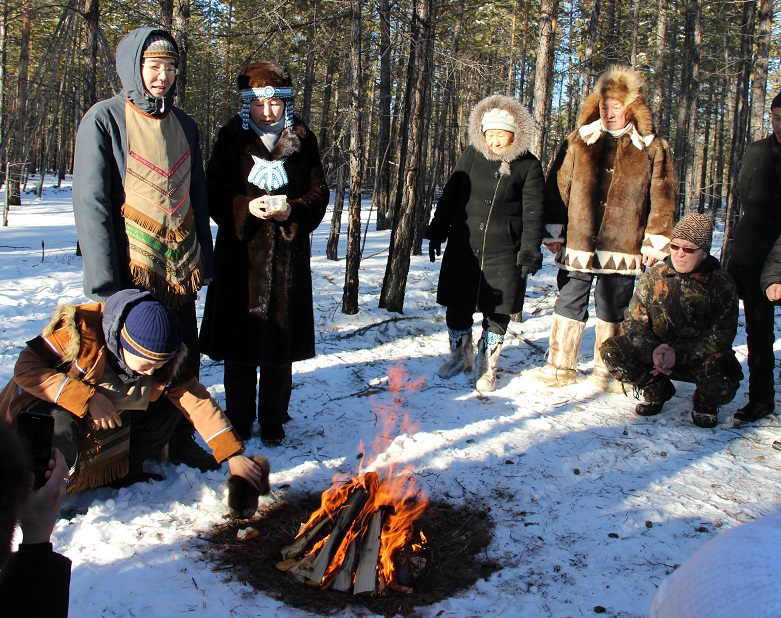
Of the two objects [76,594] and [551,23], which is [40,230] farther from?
[76,594]

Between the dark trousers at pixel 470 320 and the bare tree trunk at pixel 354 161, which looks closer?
the dark trousers at pixel 470 320

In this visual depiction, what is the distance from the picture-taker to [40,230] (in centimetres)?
1499

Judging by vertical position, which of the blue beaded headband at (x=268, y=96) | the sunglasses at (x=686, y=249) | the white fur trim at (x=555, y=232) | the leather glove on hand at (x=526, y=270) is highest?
the blue beaded headband at (x=268, y=96)

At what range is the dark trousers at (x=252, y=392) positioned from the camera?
429 cm

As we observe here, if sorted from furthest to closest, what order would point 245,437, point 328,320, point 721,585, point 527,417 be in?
1. point 328,320
2. point 527,417
3. point 245,437
4. point 721,585

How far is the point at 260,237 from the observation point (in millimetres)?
4172

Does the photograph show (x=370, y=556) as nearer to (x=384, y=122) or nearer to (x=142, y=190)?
(x=142, y=190)

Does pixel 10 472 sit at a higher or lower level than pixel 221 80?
lower

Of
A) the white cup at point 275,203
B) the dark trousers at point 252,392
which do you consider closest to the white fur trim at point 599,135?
the white cup at point 275,203

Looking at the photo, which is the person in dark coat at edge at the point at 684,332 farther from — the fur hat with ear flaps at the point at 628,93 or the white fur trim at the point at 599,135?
the fur hat with ear flaps at the point at 628,93

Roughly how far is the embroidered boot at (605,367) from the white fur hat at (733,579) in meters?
4.72

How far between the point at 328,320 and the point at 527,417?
118 inches

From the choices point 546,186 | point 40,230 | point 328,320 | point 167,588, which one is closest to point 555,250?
point 546,186

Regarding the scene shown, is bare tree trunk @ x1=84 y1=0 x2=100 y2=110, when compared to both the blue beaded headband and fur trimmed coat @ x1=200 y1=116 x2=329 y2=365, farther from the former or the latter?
fur trimmed coat @ x1=200 y1=116 x2=329 y2=365
